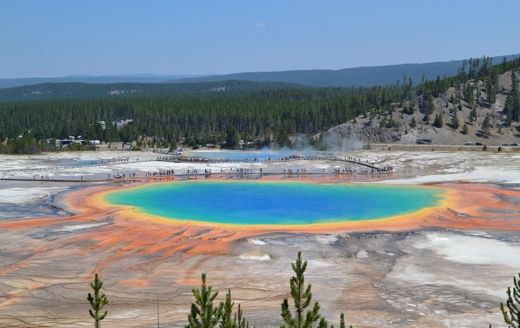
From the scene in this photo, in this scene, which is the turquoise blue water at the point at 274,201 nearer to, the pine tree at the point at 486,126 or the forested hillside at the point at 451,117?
the forested hillside at the point at 451,117

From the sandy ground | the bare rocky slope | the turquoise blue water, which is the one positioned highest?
the bare rocky slope

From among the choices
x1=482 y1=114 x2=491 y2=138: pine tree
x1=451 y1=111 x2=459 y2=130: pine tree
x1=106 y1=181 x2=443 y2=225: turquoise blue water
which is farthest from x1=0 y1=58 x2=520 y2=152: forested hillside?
x1=106 y1=181 x2=443 y2=225: turquoise blue water

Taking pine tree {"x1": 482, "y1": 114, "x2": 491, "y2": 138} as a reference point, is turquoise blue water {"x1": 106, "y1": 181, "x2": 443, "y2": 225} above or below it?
below

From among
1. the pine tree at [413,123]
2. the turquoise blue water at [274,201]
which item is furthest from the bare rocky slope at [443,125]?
the turquoise blue water at [274,201]

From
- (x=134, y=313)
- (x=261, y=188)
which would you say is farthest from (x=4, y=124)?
(x=134, y=313)

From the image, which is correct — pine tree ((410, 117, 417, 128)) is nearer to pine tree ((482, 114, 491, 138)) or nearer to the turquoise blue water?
pine tree ((482, 114, 491, 138))

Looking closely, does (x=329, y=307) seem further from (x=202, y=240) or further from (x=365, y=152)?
(x=365, y=152)

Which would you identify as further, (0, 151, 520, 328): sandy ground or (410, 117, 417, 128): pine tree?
(410, 117, 417, 128): pine tree
